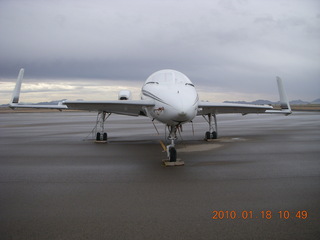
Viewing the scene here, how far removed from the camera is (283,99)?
1888 centimetres

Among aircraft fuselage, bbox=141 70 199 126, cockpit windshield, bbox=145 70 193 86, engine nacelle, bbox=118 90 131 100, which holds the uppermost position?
engine nacelle, bbox=118 90 131 100

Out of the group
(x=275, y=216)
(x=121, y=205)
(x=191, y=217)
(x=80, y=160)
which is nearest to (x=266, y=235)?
(x=275, y=216)

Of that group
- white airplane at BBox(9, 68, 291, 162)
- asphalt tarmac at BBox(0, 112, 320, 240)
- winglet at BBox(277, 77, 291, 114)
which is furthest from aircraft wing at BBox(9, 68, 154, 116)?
winglet at BBox(277, 77, 291, 114)

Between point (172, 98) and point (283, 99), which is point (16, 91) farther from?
point (283, 99)

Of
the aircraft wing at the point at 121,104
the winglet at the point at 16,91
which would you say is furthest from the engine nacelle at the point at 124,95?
the winglet at the point at 16,91

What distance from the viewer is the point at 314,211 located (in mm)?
4898

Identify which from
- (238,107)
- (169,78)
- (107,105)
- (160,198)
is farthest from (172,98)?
(238,107)
